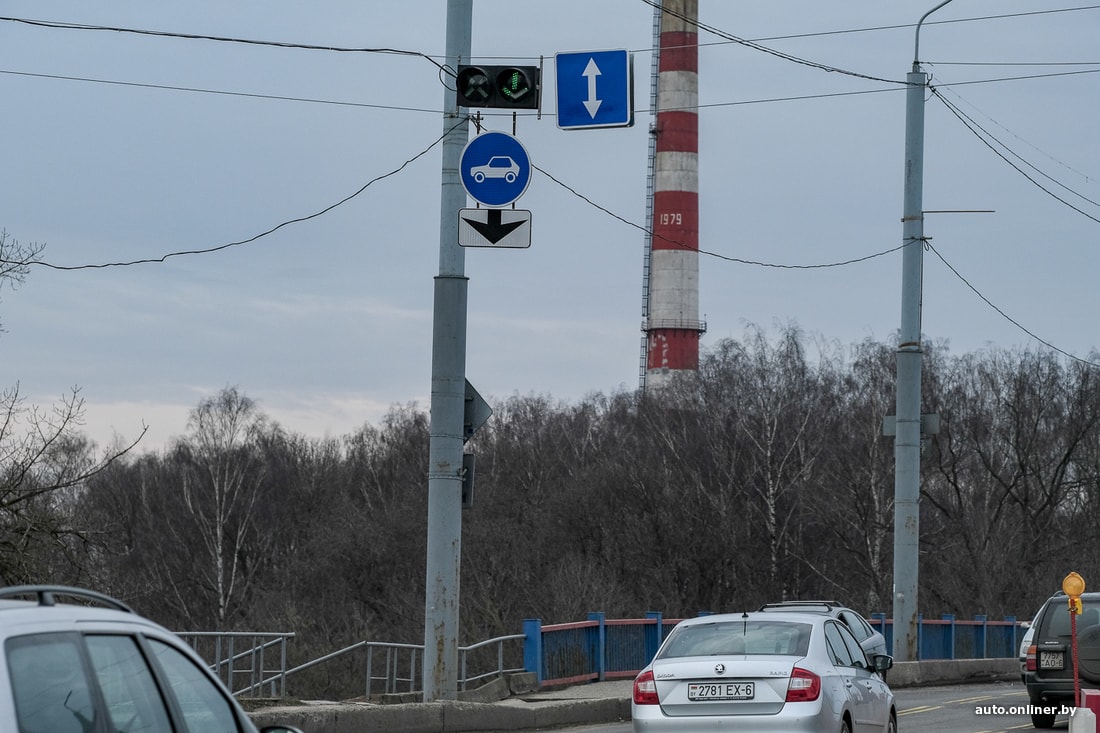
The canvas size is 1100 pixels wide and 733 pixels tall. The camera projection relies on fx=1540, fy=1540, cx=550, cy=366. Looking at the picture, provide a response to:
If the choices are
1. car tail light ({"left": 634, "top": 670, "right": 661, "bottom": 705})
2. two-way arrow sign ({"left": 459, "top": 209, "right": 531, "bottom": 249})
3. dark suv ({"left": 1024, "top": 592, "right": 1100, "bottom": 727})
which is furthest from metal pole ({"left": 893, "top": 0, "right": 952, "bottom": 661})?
car tail light ({"left": 634, "top": 670, "right": 661, "bottom": 705})

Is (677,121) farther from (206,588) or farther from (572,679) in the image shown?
(572,679)

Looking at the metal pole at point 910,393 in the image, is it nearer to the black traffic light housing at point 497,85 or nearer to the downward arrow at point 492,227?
the downward arrow at point 492,227

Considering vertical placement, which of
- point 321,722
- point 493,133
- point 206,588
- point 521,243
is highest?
point 493,133

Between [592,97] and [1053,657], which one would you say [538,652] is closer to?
[1053,657]

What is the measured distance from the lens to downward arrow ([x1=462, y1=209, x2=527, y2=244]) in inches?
600

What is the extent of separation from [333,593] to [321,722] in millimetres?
56739

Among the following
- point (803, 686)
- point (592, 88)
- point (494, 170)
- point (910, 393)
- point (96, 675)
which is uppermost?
point (592, 88)

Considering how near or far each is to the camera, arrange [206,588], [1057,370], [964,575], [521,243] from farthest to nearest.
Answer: [206,588]
[1057,370]
[964,575]
[521,243]

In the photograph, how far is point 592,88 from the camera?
1548 cm

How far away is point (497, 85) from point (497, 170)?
998mm

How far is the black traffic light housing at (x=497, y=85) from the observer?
47.4ft

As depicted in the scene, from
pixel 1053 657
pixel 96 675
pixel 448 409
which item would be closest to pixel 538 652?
pixel 448 409

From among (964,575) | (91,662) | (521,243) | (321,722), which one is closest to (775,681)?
(321,722)

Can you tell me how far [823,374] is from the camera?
7162cm
